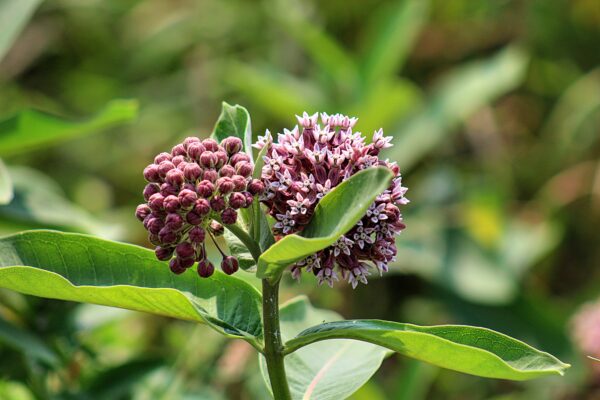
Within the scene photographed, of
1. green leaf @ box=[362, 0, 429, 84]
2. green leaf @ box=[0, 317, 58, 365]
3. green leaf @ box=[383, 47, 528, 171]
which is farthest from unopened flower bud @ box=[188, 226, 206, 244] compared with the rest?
green leaf @ box=[362, 0, 429, 84]

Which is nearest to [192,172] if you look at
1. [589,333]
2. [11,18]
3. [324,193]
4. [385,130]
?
[324,193]

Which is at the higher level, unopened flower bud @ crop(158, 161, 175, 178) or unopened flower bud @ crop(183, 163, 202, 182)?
unopened flower bud @ crop(158, 161, 175, 178)

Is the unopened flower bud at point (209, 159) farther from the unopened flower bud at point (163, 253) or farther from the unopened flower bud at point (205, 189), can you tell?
the unopened flower bud at point (163, 253)

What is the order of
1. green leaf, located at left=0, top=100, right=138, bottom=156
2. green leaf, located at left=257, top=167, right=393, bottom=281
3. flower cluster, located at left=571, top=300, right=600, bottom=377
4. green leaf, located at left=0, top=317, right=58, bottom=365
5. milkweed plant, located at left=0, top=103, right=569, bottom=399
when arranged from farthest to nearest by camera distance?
flower cluster, located at left=571, top=300, right=600, bottom=377 → green leaf, located at left=0, top=100, right=138, bottom=156 → green leaf, located at left=0, top=317, right=58, bottom=365 → milkweed plant, located at left=0, top=103, right=569, bottom=399 → green leaf, located at left=257, top=167, right=393, bottom=281

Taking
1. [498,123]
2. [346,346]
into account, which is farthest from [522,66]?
[346,346]

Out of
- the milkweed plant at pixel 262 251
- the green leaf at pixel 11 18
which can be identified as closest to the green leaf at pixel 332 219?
the milkweed plant at pixel 262 251

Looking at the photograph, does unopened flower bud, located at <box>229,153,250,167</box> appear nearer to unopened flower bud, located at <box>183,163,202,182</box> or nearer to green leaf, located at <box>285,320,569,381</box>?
unopened flower bud, located at <box>183,163,202,182</box>

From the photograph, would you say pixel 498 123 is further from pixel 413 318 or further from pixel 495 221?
pixel 413 318

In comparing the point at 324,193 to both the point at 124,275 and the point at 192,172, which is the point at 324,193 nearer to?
the point at 192,172
